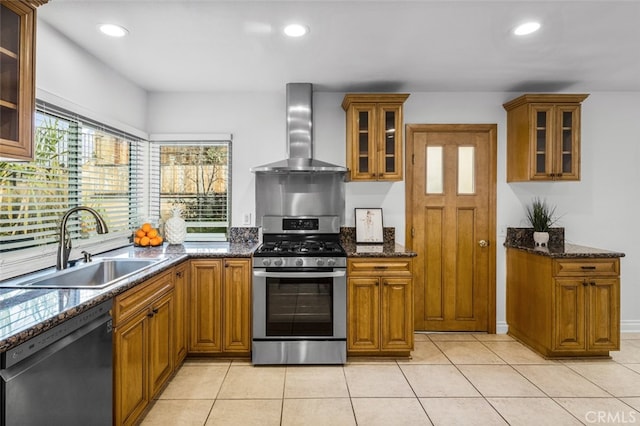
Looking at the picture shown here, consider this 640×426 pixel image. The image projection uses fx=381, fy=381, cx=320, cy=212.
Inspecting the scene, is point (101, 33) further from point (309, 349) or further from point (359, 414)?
point (359, 414)

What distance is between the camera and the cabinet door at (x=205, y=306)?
3.14m

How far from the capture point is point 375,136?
3.52m

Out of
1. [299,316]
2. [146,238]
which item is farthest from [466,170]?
[146,238]

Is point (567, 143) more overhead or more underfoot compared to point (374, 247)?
more overhead

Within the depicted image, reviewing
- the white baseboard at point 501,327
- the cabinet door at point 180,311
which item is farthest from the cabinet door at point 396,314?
the cabinet door at point 180,311

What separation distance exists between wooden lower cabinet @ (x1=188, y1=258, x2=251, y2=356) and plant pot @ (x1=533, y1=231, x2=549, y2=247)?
272 cm

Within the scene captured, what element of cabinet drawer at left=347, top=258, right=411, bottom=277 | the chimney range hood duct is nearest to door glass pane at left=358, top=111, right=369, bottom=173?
the chimney range hood duct

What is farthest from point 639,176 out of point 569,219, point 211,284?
point 211,284

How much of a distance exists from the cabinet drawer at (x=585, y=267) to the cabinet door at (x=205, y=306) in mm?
2824

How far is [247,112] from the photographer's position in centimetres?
391

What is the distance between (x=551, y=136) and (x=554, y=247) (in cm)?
103

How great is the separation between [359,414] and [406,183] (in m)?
2.26

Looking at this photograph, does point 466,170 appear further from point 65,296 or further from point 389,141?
point 65,296

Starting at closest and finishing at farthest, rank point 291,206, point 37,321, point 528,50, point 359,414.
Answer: point 37,321
point 359,414
point 528,50
point 291,206
